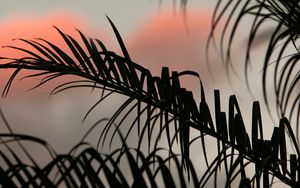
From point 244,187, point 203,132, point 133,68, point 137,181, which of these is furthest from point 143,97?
point 137,181

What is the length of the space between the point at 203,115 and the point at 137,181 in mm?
1568

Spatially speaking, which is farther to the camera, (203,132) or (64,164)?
(203,132)

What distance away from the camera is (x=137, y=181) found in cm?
152

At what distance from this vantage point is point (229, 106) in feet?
9.57

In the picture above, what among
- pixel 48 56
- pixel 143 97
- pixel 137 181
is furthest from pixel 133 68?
pixel 137 181

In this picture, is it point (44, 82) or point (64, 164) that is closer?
point (64, 164)

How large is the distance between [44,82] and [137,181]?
1.60 metres

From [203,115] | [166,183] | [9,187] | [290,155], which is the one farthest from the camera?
[203,115]

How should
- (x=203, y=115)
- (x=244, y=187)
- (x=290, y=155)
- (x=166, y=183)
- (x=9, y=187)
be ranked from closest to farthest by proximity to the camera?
Answer: 1. (x=9, y=187)
2. (x=166, y=183)
3. (x=244, y=187)
4. (x=290, y=155)
5. (x=203, y=115)

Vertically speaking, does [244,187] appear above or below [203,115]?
below

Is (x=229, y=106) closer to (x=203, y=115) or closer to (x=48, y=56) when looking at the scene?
(x=203, y=115)

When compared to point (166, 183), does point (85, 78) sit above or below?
above

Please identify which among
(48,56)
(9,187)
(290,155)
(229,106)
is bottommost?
(9,187)

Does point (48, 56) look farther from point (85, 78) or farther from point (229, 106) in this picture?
point (229, 106)
